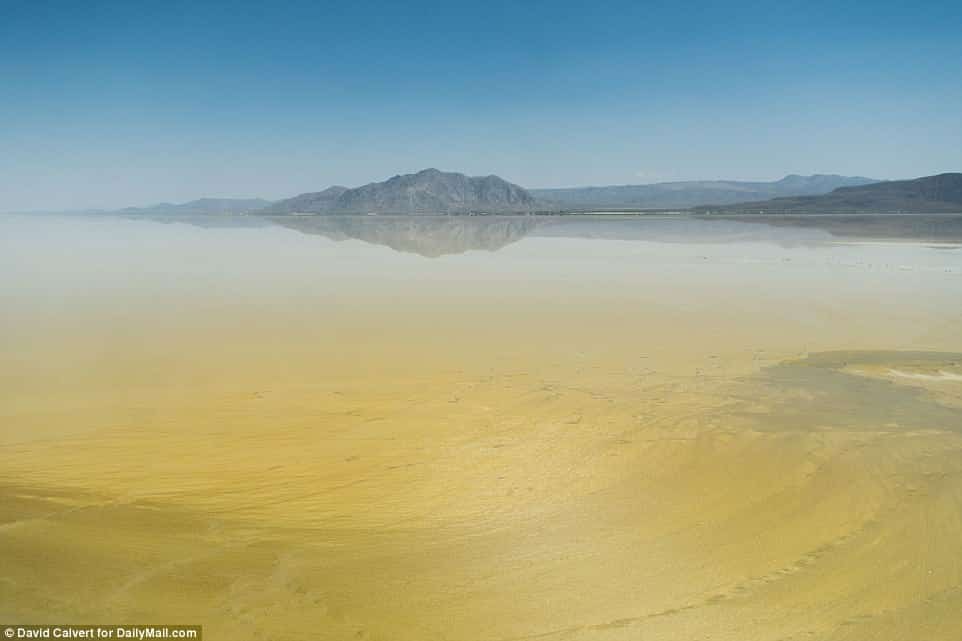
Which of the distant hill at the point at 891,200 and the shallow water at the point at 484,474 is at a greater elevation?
the distant hill at the point at 891,200

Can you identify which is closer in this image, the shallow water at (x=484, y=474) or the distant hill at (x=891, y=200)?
the shallow water at (x=484, y=474)

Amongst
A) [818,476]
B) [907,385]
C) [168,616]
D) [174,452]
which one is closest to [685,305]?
[907,385]

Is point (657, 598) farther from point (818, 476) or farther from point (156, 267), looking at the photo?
point (156, 267)

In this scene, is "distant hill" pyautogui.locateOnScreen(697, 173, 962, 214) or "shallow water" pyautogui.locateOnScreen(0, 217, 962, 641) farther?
"distant hill" pyautogui.locateOnScreen(697, 173, 962, 214)

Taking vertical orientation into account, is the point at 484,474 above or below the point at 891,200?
below

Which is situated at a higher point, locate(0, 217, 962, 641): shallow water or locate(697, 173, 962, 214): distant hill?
locate(697, 173, 962, 214): distant hill

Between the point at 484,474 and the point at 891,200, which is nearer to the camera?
the point at 484,474
